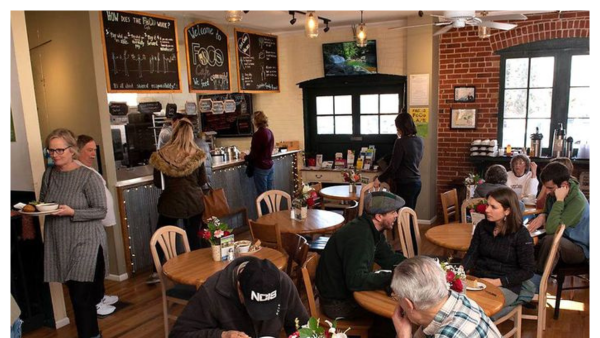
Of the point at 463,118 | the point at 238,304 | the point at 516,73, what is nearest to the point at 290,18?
the point at 463,118

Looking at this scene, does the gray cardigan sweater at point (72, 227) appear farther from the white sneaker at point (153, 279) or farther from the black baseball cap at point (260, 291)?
the black baseball cap at point (260, 291)

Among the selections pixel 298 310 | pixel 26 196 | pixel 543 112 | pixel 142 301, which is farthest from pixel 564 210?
pixel 26 196

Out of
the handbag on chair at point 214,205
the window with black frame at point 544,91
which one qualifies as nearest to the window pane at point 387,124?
the window with black frame at point 544,91

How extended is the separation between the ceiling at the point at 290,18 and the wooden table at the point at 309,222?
3105 mm

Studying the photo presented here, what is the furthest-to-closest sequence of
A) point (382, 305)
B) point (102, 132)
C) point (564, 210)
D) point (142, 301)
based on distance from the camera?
point (102, 132) → point (142, 301) → point (564, 210) → point (382, 305)

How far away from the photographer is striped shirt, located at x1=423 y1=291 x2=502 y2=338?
1.86m

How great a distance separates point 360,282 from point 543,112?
5.28m

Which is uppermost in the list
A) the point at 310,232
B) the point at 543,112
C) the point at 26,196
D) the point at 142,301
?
the point at 543,112

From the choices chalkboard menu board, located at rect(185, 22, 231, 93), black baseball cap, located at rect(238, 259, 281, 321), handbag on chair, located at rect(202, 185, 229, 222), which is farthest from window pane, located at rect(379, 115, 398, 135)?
black baseball cap, located at rect(238, 259, 281, 321)

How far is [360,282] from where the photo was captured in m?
2.77

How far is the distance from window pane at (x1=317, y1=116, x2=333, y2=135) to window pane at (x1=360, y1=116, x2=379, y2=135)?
0.58 m

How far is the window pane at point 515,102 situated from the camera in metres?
6.77

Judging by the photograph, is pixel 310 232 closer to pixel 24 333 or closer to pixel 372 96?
pixel 24 333
